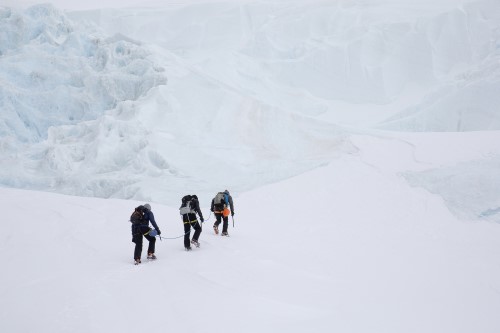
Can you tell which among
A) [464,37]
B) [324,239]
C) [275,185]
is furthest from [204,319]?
[464,37]

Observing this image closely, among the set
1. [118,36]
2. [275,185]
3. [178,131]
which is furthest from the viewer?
[118,36]

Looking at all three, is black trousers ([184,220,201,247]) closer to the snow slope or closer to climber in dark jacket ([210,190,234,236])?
the snow slope

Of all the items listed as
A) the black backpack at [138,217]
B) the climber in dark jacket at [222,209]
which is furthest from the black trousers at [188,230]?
the climber in dark jacket at [222,209]

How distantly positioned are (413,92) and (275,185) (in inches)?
739

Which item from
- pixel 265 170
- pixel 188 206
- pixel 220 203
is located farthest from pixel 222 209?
pixel 265 170

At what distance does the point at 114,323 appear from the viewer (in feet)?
17.5

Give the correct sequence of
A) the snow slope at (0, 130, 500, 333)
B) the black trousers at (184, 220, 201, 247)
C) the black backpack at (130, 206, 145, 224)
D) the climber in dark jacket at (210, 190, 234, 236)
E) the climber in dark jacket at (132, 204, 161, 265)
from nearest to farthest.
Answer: the snow slope at (0, 130, 500, 333), the climber in dark jacket at (132, 204, 161, 265), the black backpack at (130, 206, 145, 224), the black trousers at (184, 220, 201, 247), the climber in dark jacket at (210, 190, 234, 236)

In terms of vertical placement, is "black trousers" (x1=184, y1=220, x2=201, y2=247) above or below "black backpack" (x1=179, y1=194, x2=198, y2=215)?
below

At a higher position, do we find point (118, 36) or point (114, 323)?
point (118, 36)

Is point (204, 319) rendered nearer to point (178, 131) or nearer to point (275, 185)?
point (275, 185)

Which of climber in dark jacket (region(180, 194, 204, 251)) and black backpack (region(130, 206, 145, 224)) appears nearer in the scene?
black backpack (region(130, 206, 145, 224))

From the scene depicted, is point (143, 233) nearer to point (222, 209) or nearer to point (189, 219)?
point (189, 219)

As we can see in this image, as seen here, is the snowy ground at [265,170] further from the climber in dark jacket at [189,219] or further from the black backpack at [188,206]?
the black backpack at [188,206]

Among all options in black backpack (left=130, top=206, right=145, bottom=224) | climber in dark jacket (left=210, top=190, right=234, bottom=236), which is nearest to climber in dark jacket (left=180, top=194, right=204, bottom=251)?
black backpack (left=130, top=206, right=145, bottom=224)
